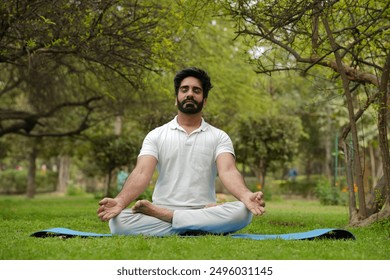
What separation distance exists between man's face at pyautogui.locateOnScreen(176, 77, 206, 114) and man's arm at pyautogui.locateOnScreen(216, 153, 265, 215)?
2.12ft

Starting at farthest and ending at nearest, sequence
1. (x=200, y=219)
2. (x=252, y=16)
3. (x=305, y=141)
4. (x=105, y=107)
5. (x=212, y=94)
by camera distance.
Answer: (x=305, y=141), (x=105, y=107), (x=212, y=94), (x=252, y=16), (x=200, y=219)

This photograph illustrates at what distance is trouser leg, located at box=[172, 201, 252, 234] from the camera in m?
6.48

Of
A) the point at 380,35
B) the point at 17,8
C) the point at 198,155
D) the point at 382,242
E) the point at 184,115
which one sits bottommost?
the point at 382,242

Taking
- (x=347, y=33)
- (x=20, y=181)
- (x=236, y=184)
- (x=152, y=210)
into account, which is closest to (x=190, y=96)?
(x=236, y=184)

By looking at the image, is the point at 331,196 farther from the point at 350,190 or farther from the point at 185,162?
the point at 185,162

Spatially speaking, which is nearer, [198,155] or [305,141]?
[198,155]

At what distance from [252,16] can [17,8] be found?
3443 mm

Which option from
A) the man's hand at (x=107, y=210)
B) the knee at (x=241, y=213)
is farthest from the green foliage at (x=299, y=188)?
the man's hand at (x=107, y=210)

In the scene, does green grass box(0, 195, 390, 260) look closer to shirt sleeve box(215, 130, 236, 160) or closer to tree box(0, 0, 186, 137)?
shirt sleeve box(215, 130, 236, 160)

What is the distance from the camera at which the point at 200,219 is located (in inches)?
256

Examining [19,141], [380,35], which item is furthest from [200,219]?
[19,141]

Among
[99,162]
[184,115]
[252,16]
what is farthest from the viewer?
[99,162]

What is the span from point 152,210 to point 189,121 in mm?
1199

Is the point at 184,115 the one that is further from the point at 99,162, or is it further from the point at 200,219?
the point at 99,162
